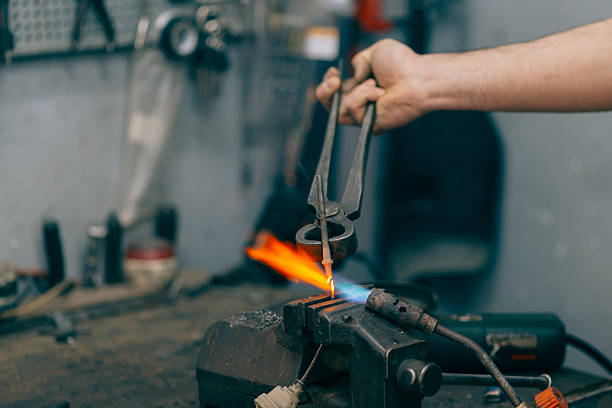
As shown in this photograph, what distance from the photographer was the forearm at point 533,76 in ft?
3.22

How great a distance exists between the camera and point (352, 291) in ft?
2.81

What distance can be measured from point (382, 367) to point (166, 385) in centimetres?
51

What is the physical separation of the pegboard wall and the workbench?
24.7 inches

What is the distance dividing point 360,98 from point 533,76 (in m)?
0.34

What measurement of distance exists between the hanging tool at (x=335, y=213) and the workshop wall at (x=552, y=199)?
0.88 meters

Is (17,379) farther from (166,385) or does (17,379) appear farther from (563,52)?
(563,52)

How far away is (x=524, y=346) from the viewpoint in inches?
41.6

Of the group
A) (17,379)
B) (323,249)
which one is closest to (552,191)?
(323,249)

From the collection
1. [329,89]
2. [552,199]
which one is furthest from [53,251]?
[552,199]

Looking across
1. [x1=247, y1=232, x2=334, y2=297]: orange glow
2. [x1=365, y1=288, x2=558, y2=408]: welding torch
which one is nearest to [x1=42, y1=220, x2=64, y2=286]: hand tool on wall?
[x1=247, y1=232, x2=334, y2=297]: orange glow

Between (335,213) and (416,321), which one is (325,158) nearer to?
(335,213)

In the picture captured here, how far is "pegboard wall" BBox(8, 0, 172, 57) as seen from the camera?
1.50 metres

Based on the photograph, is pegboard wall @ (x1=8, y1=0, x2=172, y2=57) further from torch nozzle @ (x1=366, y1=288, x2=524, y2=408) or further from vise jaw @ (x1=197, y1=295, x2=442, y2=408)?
torch nozzle @ (x1=366, y1=288, x2=524, y2=408)

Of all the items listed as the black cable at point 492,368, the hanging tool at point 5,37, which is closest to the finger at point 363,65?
the black cable at point 492,368
